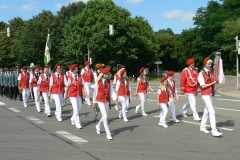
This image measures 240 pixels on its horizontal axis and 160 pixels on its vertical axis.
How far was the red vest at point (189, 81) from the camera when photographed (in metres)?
13.1

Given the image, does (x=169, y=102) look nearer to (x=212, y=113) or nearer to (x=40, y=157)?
(x=212, y=113)

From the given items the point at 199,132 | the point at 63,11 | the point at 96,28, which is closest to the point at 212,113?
the point at 199,132

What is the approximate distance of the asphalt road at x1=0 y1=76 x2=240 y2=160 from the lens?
8.09 m

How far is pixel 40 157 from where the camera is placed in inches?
310

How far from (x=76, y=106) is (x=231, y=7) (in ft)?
228

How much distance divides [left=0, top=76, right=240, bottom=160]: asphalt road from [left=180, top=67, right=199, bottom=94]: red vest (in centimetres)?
106

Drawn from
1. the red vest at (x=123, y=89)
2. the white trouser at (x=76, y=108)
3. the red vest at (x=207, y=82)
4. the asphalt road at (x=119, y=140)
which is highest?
the red vest at (x=207, y=82)

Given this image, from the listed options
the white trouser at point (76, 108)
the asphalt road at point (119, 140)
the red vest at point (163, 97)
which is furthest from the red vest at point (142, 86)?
the white trouser at point (76, 108)

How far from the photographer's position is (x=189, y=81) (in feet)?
43.6

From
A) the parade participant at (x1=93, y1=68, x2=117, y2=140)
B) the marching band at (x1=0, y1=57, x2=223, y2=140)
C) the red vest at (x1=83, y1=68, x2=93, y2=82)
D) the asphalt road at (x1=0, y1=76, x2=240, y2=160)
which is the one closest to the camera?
the asphalt road at (x1=0, y1=76, x2=240, y2=160)

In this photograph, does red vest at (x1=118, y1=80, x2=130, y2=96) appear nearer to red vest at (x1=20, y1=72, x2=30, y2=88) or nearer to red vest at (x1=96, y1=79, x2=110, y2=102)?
red vest at (x1=96, y1=79, x2=110, y2=102)

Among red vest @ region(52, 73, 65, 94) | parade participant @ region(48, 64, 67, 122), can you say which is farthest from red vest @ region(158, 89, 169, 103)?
red vest @ region(52, 73, 65, 94)

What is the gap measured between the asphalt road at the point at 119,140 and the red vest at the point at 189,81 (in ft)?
3.49

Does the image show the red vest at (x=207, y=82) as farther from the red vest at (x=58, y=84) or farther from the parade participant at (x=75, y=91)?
the red vest at (x=58, y=84)
